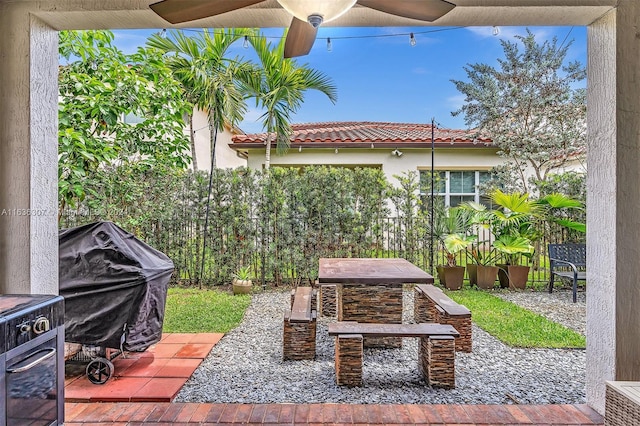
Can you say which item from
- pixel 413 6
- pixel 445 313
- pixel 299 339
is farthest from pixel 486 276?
pixel 413 6

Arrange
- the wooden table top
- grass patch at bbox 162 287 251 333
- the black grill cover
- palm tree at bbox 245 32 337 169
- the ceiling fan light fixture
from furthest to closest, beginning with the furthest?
1. palm tree at bbox 245 32 337 169
2. grass patch at bbox 162 287 251 333
3. the wooden table top
4. the black grill cover
5. the ceiling fan light fixture

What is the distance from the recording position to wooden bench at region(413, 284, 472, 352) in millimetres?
3736

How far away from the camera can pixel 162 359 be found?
12.3ft

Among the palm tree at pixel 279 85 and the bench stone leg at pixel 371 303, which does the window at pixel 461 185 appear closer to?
the palm tree at pixel 279 85

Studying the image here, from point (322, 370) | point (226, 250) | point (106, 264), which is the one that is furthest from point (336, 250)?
point (106, 264)

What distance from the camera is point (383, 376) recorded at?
342 centimetres

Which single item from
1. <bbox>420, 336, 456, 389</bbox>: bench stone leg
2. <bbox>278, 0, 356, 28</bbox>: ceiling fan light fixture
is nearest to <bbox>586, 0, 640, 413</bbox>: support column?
<bbox>420, 336, 456, 389</bbox>: bench stone leg

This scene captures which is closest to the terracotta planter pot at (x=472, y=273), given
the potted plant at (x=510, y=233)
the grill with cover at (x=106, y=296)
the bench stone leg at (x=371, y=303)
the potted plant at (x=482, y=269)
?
the potted plant at (x=482, y=269)

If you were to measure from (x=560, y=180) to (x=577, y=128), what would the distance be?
4.58 feet

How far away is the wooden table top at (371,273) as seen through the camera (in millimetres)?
3586

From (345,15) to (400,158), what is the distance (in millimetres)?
7447

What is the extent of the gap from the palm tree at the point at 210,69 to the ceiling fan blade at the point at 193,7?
18.3 feet

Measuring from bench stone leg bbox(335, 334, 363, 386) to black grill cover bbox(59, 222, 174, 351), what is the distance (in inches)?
65.6

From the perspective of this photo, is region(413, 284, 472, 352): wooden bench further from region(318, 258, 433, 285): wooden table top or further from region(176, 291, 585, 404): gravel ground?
region(318, 258, 433, 285): wooden table top
